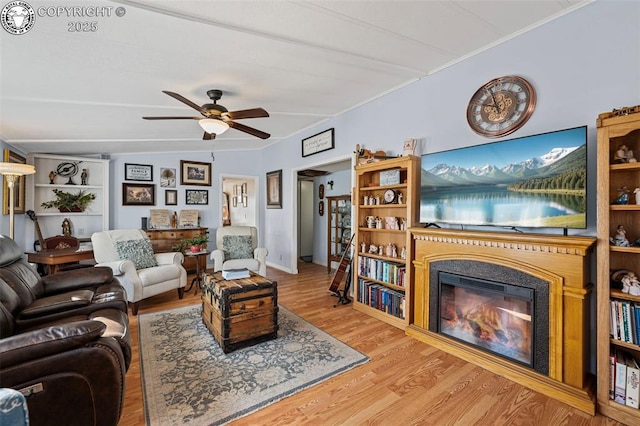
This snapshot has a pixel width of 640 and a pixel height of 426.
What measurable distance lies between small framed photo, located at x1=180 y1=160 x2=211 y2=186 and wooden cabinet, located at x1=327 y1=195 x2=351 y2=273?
264cm

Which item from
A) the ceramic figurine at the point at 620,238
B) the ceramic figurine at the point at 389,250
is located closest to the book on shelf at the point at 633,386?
the ceramic figurine at the point at 620,238

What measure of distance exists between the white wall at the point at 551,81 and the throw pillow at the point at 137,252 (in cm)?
344

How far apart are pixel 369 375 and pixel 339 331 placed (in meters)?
0.77

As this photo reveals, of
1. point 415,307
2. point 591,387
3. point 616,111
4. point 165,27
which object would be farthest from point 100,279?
point 616,111

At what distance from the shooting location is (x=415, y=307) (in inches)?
109

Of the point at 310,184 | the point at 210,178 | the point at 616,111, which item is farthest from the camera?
the point at 310,184

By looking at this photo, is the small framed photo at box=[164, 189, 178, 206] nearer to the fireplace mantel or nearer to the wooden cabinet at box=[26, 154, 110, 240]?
the wooden cabinet at box=[26, 154, 110, 240]

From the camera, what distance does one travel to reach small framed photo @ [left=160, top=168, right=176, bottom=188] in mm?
5379

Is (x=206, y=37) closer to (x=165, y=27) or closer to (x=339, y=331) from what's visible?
(x=165, y=27)

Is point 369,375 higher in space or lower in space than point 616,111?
lower

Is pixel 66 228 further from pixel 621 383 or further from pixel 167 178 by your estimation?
pixel 621 383

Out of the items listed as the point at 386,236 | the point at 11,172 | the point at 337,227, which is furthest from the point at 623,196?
the point at 11,172

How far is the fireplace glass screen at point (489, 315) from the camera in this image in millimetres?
2082

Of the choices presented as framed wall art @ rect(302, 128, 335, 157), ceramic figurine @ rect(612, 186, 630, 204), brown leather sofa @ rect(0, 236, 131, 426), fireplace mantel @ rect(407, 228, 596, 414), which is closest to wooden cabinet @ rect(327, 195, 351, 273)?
framed wall art @ rect(302, 128, 335, 157)
